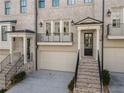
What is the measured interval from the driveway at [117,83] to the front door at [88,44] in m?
3.02

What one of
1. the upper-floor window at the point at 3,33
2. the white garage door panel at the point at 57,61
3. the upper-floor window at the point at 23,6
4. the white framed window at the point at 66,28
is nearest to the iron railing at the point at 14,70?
the white garage door panel at the point at 57,61

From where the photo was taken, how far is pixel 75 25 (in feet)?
45.2

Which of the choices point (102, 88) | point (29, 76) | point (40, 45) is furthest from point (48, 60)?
point (102, 88)

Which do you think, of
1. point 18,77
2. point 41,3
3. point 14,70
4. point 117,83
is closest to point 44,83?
point 18,77

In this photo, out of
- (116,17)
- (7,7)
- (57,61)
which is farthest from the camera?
(7,7)

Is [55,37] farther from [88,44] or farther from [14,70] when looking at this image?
[14,70]

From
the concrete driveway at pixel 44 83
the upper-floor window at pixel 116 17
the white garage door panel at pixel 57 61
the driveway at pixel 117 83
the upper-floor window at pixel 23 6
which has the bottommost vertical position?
the concrete driveway at pixel 44 83

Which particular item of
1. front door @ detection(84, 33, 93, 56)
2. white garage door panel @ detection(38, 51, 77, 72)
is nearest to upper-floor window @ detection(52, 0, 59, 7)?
front door @ detection(84, 33, 93, 56)

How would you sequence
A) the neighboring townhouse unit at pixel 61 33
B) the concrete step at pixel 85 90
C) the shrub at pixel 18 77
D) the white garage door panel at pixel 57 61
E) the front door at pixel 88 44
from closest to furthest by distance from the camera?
the concrete step at pixel 85 90 < the shrub at pixel 18 77 < the neighboring townhouse unit at pixel 61 33 < the front door at pixel 88 44 < the white garage door panel at pixel 57 61

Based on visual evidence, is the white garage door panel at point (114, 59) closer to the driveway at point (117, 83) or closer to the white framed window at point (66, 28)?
the driveway at point (117, 83)

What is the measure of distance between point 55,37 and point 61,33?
737 millimetres

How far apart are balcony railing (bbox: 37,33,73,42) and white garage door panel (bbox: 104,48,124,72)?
373 centimetres

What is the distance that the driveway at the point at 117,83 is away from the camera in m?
9.91

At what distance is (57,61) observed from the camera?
50.5 ft
